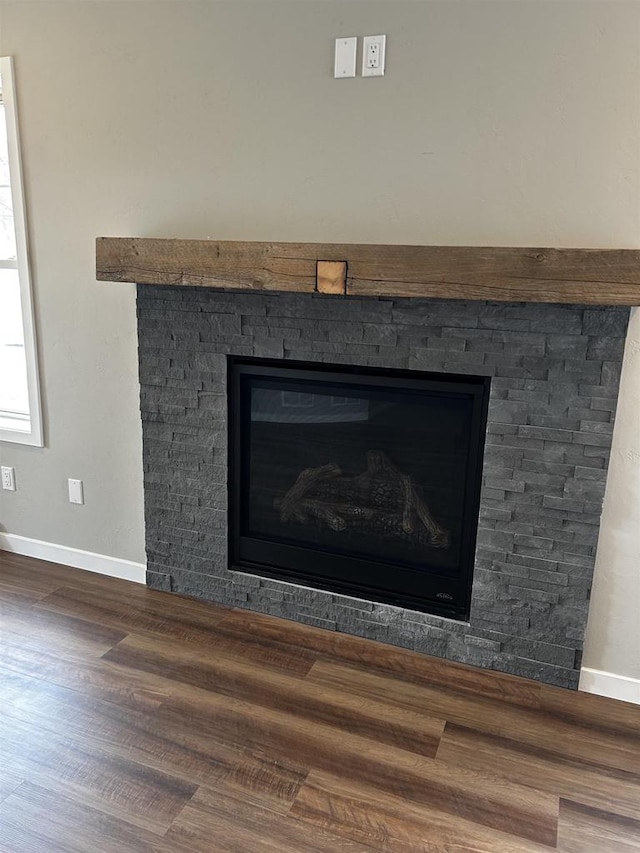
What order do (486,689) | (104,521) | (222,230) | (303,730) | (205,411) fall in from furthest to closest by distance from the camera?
(104,521) → (205,411) → (222,230) → (486,689) → (303,730)

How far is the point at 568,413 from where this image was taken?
1990 mm

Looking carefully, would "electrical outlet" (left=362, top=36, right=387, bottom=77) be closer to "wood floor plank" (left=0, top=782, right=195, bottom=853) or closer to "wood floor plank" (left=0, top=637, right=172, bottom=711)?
"wood floor plank" (left=0, top=637, right=172, bottom=711)

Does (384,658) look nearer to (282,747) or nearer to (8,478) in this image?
(282,747)

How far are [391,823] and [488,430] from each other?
111 centimetres

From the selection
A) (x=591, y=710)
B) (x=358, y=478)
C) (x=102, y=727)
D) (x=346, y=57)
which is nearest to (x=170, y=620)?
(x=102, y=727)

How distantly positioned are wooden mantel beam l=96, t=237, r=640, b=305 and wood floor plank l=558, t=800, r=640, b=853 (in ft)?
4.24

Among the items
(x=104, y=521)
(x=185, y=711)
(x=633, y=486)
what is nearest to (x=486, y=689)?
(x=633, y=486)

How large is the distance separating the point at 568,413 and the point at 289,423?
3.10ft

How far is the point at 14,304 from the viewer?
2.88 m

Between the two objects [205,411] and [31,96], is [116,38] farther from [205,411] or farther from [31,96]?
[205,411]

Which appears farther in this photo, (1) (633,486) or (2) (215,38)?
(2) (215,38)

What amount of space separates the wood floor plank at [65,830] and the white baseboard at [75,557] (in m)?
1.17

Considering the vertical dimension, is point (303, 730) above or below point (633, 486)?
below

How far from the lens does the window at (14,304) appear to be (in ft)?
8.49
